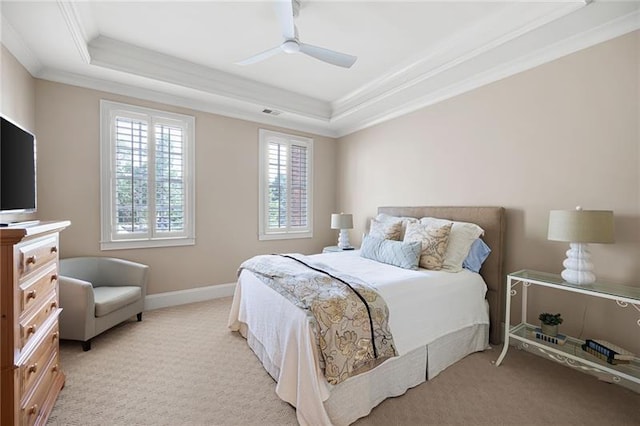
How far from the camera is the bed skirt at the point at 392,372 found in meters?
1.73

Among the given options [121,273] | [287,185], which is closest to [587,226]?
[287,185]

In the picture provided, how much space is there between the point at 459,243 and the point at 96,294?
149 inches

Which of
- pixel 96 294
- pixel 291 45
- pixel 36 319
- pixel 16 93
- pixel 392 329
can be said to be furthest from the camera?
pixel 96 294

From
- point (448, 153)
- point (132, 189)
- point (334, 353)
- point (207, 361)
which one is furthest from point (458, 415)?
point (132, 189)

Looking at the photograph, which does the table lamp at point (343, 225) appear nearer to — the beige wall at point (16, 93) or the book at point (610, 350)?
the book at point (610, 350)

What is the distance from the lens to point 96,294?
2.91 meters

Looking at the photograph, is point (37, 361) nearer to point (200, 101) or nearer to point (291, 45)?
point (291, 45)

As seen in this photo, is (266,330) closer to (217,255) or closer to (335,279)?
(335,279)

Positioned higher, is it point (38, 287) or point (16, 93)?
point (16, 93)

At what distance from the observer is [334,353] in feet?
5.44

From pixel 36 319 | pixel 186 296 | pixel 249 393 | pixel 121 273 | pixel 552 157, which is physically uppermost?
pixel 552 157

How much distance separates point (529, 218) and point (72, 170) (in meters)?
4.94

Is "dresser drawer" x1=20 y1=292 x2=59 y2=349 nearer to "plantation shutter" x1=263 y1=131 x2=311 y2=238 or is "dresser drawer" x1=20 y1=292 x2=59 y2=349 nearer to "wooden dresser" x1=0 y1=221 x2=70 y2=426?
"wooden dresser" x1=0 y1=221 x2=70 y2=426

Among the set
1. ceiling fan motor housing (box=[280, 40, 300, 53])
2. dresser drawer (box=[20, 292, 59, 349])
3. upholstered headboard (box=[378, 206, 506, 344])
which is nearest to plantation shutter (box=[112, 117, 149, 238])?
dresser drawer (box=[20, 292, 59, 349])
